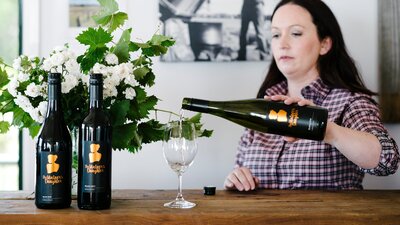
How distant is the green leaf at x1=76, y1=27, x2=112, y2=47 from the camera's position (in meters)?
1.37

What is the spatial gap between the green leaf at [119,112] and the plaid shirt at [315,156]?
68 centimetres

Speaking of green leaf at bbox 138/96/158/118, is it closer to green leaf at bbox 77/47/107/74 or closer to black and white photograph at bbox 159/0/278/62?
green leaf at bbox 77/47/107/74

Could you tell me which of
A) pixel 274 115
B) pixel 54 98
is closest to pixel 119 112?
pixel 54 98

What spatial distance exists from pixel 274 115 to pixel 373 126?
0.45 meters

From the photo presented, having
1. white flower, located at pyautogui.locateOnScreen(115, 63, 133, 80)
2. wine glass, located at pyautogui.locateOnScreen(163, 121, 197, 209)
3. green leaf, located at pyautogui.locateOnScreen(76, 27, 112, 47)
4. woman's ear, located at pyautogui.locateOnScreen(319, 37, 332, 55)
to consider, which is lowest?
wine glass, located at pyautogui.locateOnScreen(163, 121, 197, 209)

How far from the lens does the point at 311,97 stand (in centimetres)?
191

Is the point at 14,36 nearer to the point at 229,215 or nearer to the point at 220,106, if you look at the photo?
the point at 220,106

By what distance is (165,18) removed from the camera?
7.03 ft

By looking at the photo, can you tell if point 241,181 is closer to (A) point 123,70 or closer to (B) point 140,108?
(B) point 140,108

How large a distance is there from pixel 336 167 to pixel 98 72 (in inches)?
34.1

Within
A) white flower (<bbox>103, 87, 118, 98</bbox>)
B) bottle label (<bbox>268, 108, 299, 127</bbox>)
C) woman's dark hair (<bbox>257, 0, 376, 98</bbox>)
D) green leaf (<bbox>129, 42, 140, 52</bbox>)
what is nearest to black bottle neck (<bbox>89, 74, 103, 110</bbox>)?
white flower (<bbox>103, 87, 118, 98</bbox>)

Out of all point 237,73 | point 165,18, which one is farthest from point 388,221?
point 165,18

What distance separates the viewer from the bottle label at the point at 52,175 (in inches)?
48.5

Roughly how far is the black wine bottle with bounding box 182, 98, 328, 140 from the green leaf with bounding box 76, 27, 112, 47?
24 cm
